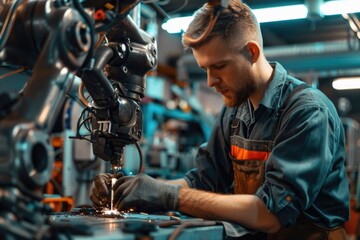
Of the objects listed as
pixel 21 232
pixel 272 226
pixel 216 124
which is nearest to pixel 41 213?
pixel 21 232

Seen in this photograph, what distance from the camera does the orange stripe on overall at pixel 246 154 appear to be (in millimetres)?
1603

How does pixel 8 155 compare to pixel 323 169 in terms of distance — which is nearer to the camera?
pixel 8 155

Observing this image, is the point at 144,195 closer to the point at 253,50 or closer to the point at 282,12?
the point at 253,50

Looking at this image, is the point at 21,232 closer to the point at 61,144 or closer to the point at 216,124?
the point at 216,124

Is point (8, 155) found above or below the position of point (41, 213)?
above

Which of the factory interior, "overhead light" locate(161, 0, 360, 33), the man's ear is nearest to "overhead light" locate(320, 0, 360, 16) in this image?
"overhead light" locate(161, 0, 360, 33)

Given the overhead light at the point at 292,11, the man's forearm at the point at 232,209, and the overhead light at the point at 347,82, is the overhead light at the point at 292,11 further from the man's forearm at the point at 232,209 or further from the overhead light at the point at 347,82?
the overhead light at the point at 347,82

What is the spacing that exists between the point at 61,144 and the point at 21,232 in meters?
2.51

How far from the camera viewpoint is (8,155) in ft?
2.91

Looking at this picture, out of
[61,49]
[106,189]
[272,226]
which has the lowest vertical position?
[272,226]

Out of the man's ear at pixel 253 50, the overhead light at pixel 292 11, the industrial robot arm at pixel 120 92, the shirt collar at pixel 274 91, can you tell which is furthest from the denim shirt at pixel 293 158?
the overhead light at pixel 292 11

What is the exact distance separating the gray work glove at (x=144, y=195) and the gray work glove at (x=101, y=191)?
3cm

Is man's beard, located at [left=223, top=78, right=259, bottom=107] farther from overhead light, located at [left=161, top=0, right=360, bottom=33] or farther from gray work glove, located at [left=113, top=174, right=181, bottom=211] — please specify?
overhead light, located at [left=161, top=0, right=360, bottom=33]

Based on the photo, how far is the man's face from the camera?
5.13 feet
